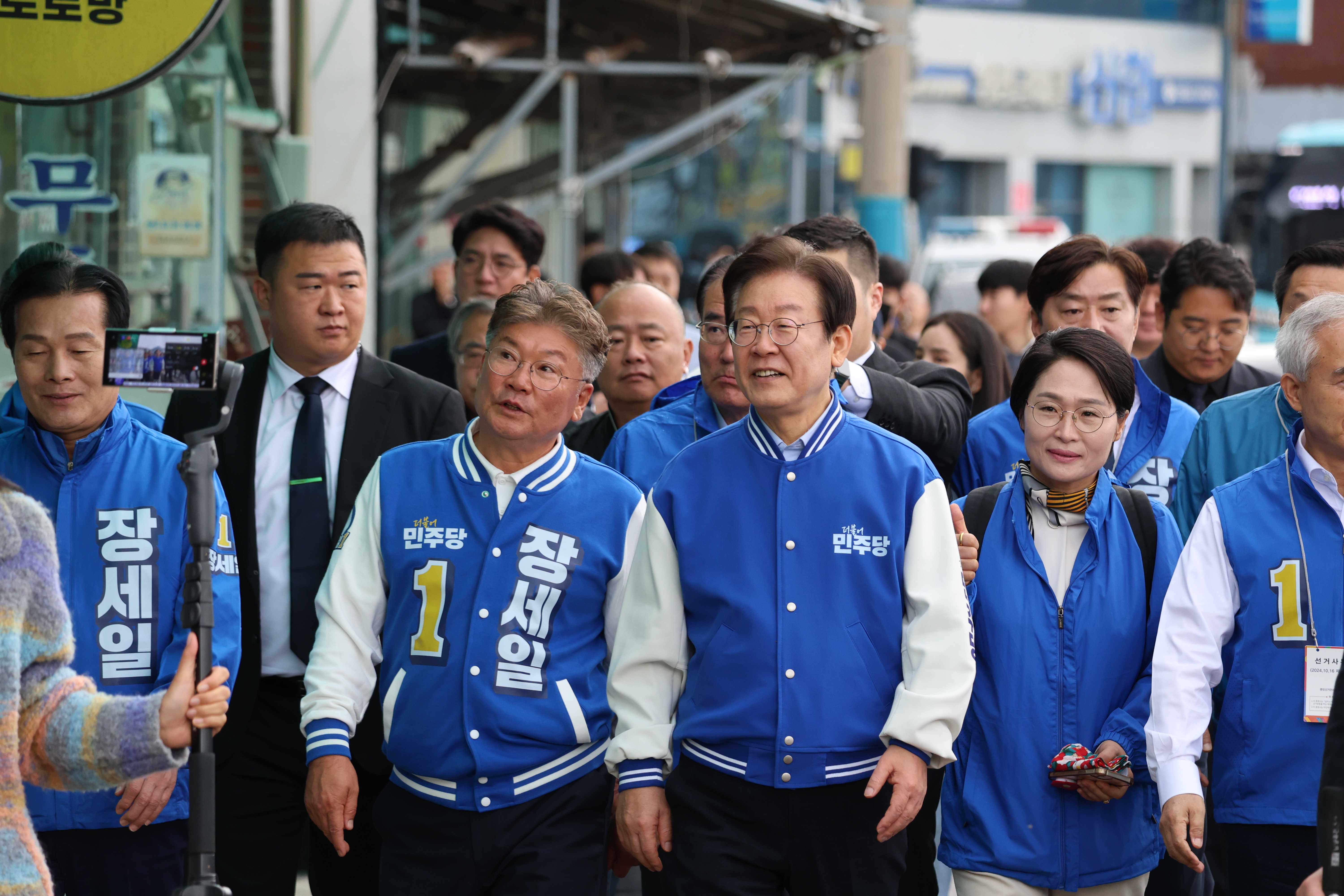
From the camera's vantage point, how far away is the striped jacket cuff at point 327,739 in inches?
132

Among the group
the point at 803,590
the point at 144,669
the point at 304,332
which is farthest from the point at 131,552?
the point at 803,590

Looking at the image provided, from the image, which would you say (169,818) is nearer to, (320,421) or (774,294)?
(320,421)

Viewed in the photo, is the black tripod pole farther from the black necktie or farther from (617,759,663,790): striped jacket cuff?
the black necktie

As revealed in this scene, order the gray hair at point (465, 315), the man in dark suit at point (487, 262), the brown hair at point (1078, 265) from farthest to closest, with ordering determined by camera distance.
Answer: the man in dark suit at point (487, 262) → the gray hair at point (465, 315) → the brown hair at point (1078, 265)

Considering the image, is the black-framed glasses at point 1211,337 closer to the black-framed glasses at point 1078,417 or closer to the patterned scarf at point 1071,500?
the black-framed glasses at point 1078,417

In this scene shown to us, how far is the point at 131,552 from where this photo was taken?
3.53 metres

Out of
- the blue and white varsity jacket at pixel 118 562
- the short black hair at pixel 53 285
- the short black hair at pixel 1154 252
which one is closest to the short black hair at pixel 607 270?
the short black hair at pixel 1154 252

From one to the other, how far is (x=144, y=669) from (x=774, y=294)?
1.68m

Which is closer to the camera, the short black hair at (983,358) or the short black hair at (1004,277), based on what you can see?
the short black hair at (983,358)

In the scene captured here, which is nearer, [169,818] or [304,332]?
[169,818]

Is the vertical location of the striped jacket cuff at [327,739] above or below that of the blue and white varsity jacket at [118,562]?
below

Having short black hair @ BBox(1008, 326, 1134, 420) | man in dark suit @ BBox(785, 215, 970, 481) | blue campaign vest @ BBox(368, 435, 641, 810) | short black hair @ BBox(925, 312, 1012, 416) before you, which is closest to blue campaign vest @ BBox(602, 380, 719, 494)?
man in dark suit @ BBox(785, 215, 970, 481)

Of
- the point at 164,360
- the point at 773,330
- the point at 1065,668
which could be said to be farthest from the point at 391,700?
the point at 1065,668

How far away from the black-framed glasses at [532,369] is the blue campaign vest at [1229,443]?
5.87ft
